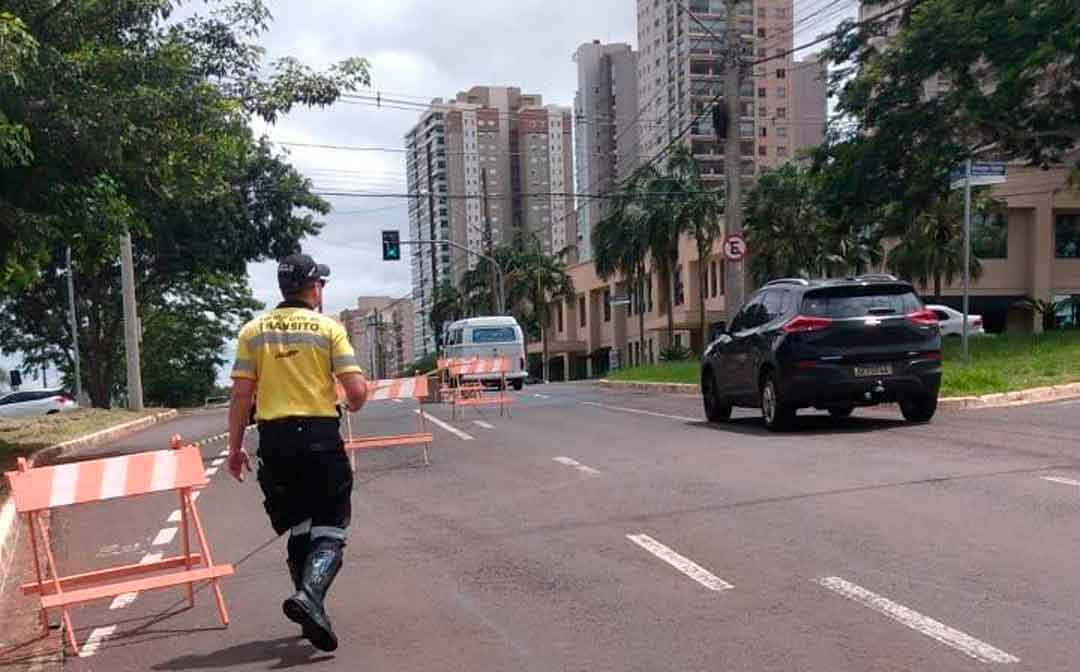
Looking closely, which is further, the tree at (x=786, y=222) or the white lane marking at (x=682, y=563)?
the tree at (x=786, y=222)

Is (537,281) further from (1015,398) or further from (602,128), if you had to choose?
(1015,398)

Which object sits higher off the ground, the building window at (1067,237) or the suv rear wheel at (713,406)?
→ the building window at (1067,237)

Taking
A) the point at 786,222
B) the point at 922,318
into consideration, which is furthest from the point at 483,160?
the point at 922,318

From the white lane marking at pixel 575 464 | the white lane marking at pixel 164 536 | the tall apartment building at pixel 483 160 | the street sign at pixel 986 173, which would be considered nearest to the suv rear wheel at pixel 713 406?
the white lane marking at pixel 575 464

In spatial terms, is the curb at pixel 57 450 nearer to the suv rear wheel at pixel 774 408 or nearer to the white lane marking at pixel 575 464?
the white lane marking at pixel 575 464

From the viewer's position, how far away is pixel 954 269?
49.1 meters

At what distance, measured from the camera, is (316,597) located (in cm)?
485

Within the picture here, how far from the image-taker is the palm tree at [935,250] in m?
46.2

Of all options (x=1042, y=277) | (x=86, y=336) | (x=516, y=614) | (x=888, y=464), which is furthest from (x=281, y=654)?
(x=1042, y=277)

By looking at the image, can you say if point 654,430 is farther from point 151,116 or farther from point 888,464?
point 151,116

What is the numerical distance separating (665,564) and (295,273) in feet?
9.44

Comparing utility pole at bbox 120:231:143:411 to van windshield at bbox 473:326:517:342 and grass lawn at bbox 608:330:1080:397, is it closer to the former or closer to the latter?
van windshield at bbox 473:326:517:342

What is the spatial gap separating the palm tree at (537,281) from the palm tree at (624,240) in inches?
679

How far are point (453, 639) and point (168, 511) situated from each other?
5758 millimetres
